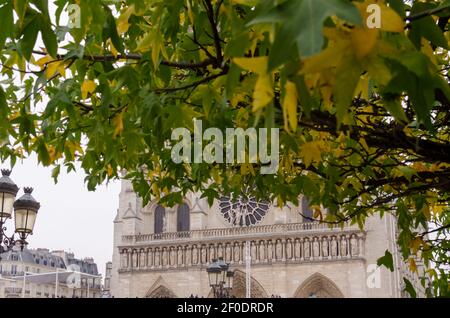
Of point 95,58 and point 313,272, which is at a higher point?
point 313,272

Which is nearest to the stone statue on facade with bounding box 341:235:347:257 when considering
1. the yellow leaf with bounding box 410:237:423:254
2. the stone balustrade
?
the stone balustrade

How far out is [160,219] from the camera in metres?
35.4

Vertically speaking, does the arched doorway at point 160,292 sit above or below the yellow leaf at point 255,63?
above

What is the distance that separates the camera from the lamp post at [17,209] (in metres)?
7.50

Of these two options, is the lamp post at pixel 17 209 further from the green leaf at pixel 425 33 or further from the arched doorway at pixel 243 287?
the arched doorway at pixel 243 287

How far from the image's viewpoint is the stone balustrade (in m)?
31.3

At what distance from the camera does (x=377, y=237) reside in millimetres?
30922

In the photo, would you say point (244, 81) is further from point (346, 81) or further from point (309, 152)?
point (309, 152)

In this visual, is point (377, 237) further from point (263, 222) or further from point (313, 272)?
point (263, 222)

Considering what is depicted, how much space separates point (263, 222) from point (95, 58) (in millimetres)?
31297

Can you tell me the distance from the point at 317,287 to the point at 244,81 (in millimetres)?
31350

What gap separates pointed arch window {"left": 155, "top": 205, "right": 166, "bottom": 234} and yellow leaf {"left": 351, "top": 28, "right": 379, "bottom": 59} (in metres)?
34.5

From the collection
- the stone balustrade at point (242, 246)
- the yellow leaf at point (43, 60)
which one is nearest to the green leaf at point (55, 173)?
the yellow leaf at point (43, 60)
